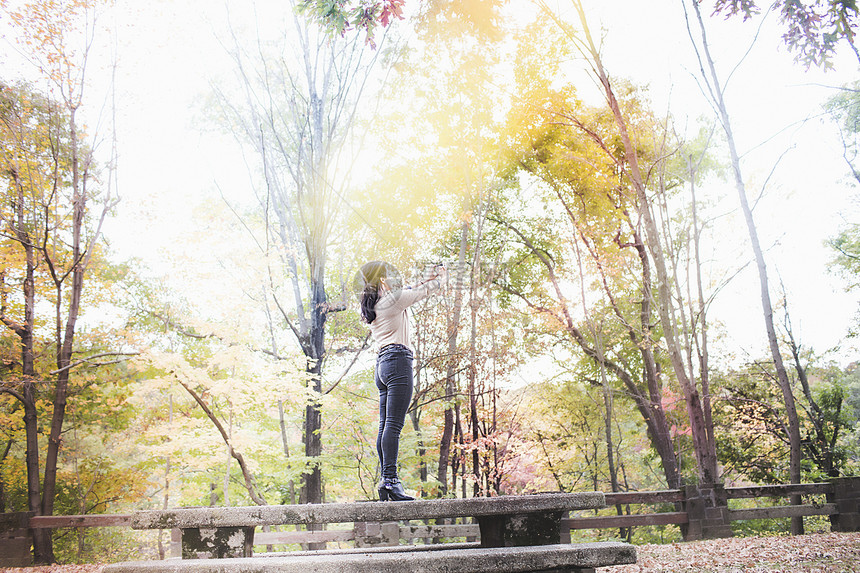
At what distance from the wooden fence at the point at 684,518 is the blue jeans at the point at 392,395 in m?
3.95

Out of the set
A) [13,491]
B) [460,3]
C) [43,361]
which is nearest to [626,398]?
[460,3]

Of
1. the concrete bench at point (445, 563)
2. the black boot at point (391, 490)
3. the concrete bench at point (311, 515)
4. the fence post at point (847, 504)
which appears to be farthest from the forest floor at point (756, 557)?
the black boot at point (391, 490)

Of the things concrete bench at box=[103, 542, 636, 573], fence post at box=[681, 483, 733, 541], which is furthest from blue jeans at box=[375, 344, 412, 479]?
fence post at box=[681, 483, 733, 541]

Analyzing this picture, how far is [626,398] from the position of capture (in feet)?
45.3

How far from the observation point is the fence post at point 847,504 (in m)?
6.54

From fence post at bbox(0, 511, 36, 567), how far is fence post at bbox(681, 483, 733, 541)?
9283mm

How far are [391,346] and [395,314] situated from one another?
0.20m

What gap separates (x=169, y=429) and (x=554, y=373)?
9747 millimetres

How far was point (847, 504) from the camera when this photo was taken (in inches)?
259

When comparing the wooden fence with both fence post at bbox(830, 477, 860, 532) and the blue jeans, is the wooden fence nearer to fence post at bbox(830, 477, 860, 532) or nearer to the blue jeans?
fence post at bbox(830, 477, 860, 532)

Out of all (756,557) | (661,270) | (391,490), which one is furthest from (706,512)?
(391,490)

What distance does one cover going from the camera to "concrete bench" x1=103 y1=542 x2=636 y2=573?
6.89 feet

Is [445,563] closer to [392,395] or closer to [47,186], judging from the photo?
[392,395]

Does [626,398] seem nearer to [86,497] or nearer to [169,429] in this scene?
[169,429]
